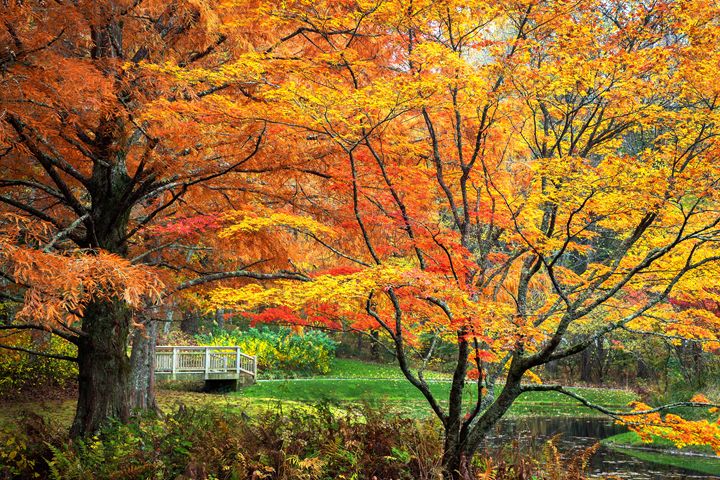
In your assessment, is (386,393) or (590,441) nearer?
(590,441)

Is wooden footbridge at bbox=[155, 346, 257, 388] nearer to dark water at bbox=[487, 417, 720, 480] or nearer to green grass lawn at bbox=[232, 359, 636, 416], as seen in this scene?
green grass lawn at bbox=[232, 359, 636, 416]

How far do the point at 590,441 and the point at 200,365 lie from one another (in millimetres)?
11669

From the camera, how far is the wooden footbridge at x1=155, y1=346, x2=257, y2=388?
2042 centimetres

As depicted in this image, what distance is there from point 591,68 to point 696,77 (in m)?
1.04

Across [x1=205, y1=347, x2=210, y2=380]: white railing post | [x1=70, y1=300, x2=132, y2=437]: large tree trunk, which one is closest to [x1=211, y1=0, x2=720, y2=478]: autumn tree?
[x1=70, y1=300, x2=132, y2=437]: large tree trunk

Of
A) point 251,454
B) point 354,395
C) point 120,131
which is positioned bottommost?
point 354,395

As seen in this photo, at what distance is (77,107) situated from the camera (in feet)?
25.4

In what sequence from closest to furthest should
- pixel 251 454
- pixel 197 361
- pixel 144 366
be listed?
1. pixel 251 454
2. pixel 144 366
3. pixel 197 361

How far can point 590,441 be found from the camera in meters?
17.0

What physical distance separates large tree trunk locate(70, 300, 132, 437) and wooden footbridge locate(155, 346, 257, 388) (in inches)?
447

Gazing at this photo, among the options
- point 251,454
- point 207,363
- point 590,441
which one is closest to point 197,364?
point 207,363

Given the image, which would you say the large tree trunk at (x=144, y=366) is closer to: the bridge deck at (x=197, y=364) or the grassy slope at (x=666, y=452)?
the bridge deck at (x=197, y=364)

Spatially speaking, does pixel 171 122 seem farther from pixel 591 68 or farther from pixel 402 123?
pixel 591 68

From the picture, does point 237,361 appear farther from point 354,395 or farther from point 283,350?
point 283,350
